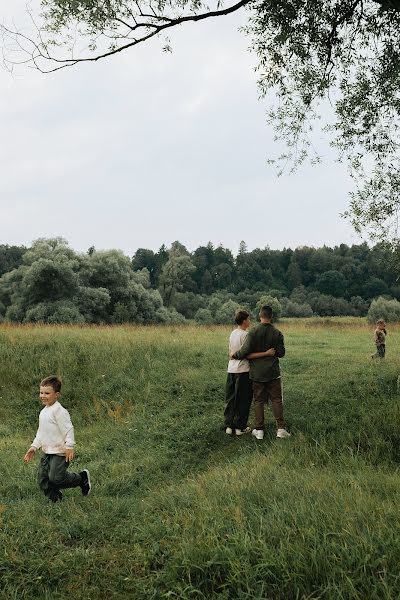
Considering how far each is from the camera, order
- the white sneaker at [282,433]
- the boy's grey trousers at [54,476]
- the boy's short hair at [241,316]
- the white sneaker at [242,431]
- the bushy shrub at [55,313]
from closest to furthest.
Result: the boy's grey trousers at [54,476] < the white sneaker at [282,433] < the white sneaker at [242,431] < the boy's short hair at [241,316] < the bushy shrub at [55,313]

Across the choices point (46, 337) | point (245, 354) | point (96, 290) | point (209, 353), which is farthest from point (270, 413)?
point (96, 290)

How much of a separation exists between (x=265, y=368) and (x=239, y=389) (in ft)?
2.76

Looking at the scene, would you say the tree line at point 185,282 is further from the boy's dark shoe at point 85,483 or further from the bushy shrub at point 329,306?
the boy's dark shoe at point 85,483

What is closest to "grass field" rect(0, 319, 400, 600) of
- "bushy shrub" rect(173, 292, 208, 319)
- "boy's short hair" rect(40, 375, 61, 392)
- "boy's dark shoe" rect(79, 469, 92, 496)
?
"boy's dark shoe" rect(79, 469, 92, 496)

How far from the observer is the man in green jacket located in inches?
360

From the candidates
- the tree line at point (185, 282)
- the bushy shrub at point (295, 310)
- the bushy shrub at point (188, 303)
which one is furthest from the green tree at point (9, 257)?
the bushy shrub at point (295, 310)

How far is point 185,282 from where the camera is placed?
344ft

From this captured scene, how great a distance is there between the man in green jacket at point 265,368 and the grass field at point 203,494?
1.42 feet

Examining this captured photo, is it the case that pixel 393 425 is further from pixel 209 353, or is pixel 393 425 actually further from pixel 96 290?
pixel 96 290

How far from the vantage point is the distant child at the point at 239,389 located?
965 cm

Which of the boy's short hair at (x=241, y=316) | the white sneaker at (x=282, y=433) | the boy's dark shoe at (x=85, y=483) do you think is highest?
the boy's short hair at (x=241, y=316)

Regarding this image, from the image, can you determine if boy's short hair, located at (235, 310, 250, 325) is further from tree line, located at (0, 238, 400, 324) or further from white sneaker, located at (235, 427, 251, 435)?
tree line, located at (0, 238, 400, 324)

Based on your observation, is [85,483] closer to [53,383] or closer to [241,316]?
[53,383]

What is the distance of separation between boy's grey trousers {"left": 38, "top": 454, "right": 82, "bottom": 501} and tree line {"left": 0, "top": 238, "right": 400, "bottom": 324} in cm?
906
